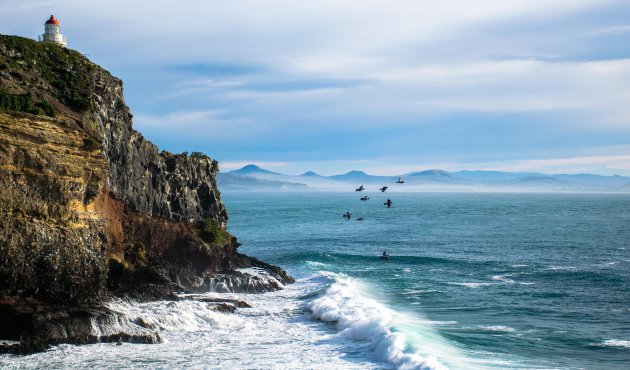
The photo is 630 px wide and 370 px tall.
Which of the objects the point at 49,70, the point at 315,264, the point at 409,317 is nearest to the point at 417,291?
the point at 409,317

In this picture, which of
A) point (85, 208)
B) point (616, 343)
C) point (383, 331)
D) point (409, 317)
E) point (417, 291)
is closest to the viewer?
point (616, 343)

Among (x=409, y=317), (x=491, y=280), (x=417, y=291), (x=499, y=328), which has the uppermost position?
(x=491, y=280)

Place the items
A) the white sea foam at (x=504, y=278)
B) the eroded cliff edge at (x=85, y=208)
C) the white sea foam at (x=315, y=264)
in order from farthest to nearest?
the white sea foam at (x=315, y=264) → the white sea foam at (x=504, y=278) → the eroded cliff edge at (x=85, y=208)

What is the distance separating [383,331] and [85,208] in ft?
57.2

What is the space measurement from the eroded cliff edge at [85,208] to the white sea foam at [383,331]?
7.63 m

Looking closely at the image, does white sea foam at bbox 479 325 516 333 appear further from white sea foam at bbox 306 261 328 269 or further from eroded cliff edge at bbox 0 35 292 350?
white sea foam at bbox 306 261 328 269

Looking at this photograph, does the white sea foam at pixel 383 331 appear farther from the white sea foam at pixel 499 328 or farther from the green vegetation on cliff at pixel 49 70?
the green vegetation on cliff at pixel 49 70

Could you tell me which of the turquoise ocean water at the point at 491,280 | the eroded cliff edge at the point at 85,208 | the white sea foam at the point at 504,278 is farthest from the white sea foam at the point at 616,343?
the eroded cliff edge at the point at 85,208

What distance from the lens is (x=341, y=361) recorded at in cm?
3031

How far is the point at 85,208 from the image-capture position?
3534 centimetres

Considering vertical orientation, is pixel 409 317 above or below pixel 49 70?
below

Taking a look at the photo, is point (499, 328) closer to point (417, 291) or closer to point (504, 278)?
point (417, 291)

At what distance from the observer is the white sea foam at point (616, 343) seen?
108 ft

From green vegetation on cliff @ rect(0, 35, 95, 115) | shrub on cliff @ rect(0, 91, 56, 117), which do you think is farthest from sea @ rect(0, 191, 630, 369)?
green vegetation on cliff @ rect(0, 35, 95, 115)
